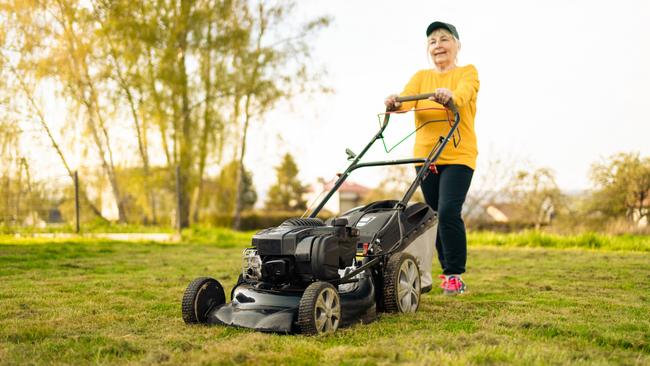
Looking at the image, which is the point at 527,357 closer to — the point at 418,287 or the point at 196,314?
the point at 418,287

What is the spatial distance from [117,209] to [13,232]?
3.46 m

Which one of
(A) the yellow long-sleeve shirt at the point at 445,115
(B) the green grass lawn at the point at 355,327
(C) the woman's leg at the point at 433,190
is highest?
(A) the yellow long-sleeve shirt at the point at 445,115

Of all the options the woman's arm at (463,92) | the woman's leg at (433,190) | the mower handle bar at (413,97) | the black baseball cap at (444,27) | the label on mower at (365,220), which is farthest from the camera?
the woman's leg at (433,190)

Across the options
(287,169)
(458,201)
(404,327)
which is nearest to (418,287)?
(404,327)

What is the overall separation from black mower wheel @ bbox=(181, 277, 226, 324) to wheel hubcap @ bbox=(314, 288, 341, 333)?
0.69 meters

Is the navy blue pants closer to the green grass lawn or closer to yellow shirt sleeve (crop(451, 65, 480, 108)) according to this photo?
the green grass lawn

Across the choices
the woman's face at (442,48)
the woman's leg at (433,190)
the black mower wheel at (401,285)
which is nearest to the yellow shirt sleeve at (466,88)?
the woman's face at (442,48)

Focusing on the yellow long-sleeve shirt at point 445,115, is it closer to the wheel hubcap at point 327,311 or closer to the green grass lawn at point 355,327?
the green grass lawn at point 355,327

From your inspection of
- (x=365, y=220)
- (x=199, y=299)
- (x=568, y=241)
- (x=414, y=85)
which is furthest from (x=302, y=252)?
(x=568, y=241)

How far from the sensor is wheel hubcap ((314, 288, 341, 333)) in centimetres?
305

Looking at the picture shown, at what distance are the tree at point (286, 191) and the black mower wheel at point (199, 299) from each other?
136 ft

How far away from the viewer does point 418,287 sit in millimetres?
3848

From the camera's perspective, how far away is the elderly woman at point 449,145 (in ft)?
14.9

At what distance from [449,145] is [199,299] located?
7.04 feet
